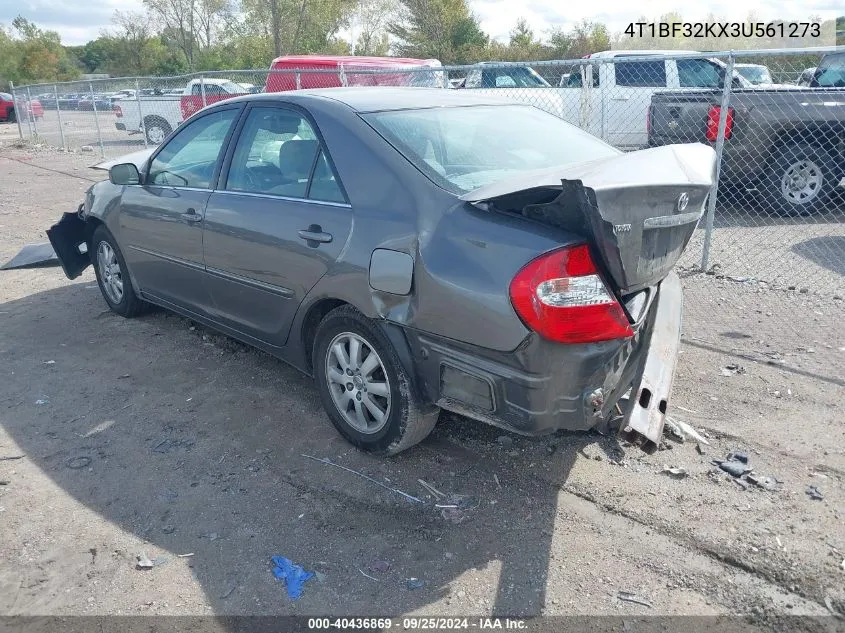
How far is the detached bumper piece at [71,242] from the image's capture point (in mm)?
6145

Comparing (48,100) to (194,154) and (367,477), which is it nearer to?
(194,154)

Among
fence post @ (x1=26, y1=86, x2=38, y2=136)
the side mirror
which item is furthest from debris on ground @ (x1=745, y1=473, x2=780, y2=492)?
fence post @ (x1=26, y1=86, x2=38, y2=136)

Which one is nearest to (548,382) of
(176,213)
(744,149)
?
(176,213)

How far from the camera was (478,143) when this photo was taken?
3758mm

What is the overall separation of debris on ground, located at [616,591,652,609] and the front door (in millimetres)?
3064

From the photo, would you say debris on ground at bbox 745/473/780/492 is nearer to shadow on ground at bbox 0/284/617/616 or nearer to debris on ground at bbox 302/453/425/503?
shadow on ground at bbox 0/284/617/616

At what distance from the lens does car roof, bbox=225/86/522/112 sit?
3.81 m

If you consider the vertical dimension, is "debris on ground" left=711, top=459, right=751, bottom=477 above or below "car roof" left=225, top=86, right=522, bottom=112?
below

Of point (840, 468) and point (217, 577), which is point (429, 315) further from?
point (840, 468)

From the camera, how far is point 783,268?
6930 millimetres

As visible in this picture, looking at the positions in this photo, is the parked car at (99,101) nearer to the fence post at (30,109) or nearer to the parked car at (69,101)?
the parked car at (69,101)

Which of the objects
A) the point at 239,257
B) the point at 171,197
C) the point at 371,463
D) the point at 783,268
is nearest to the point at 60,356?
the point at 171,197

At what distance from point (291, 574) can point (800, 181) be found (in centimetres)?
814

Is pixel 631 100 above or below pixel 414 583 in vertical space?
above
